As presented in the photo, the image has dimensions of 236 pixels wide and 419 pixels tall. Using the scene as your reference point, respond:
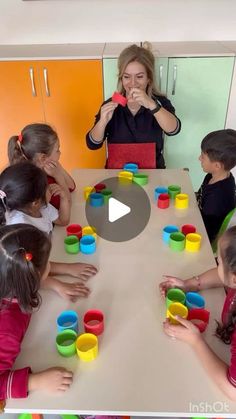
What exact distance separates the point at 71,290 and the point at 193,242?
16.1 inches

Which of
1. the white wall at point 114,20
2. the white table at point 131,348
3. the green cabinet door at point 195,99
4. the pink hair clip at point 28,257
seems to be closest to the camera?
the white table at point 131,348

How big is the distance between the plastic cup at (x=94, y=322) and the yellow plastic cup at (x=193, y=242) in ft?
1.25

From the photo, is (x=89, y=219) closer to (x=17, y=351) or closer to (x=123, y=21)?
(x=17, y=351)

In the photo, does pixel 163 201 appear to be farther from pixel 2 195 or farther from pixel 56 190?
pixel 2 195

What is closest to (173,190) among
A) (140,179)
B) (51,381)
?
(140,179)

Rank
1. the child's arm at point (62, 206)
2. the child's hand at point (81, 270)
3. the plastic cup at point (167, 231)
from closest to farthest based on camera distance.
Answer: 1. the child's hand at point (81, 270)
2. the plastic cup at point (167, 231)
3. the child's arm at point (62, 206)

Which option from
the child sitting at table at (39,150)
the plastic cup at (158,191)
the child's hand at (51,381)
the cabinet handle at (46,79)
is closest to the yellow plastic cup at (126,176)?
the plastic cup at (158,191)

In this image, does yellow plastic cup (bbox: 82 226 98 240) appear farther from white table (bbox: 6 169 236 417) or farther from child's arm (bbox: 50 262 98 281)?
child's arm (bbox: 50 262 98 281)

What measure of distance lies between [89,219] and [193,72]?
1452mm

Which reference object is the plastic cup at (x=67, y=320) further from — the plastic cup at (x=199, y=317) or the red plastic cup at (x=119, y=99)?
the red plastic cup at (x=119, y=99)

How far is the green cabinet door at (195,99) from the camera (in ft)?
7.51

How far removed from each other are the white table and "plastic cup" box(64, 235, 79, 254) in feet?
0.06

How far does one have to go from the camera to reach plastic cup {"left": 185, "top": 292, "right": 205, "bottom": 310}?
95 centimetres

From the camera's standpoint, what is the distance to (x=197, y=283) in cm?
100
